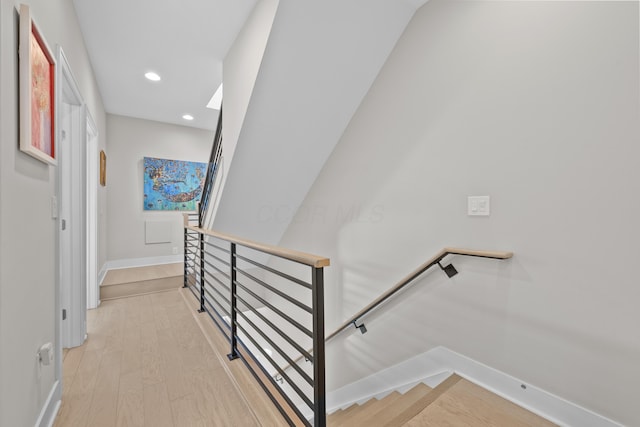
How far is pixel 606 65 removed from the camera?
1277mm

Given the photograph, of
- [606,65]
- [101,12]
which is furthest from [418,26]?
[101,12]

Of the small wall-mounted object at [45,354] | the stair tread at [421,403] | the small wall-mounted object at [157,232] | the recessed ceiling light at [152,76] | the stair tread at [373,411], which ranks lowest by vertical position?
the stair tread at [373,411]

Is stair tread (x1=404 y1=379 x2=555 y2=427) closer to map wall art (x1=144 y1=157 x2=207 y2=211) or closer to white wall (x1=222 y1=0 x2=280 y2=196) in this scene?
white wall (x1=222 y1=0 x2=280 y2=196)

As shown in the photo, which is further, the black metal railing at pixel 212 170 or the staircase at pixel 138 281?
the staircase at pixel 138 281

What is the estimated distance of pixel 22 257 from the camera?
1107mm

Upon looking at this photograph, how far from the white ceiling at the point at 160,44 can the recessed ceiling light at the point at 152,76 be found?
0.05 metres

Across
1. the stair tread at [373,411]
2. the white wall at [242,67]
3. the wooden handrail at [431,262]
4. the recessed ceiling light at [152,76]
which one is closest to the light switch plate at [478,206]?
the wooden handrail at [431,262]

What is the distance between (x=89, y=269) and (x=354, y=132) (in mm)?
3076

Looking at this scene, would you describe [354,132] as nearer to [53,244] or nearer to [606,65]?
[606,65]

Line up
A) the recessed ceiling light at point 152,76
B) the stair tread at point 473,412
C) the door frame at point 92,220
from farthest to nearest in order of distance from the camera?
1. the recessed ceiling light at point 152,76
2. the door frame at point 92,220
3. the stair tread at point 473,412

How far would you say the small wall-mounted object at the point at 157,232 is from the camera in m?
4.77

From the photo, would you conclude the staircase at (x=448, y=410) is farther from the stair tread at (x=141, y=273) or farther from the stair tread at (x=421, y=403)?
the stair tread at (x=141, y=273)

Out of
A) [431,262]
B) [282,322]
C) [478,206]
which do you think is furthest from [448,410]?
[282,322]

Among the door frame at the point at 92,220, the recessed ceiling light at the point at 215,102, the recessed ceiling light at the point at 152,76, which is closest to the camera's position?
the door frame at the point at 92,220
